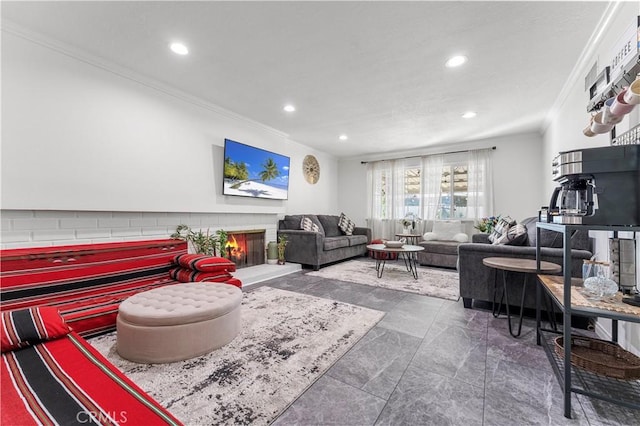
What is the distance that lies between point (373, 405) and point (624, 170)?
65.7 inches

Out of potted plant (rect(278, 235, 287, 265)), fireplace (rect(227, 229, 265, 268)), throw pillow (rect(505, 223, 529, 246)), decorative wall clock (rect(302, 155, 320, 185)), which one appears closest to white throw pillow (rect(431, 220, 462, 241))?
throw pillow (rect(505, 223, 529, 246))

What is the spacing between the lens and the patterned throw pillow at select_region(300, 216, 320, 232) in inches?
195

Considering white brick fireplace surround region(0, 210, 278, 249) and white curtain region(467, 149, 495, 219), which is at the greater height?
white curtain region(467, 149, 495, 219)

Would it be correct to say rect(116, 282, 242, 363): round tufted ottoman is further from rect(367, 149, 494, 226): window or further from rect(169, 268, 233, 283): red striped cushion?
rect(367, 149, 494, 226): window

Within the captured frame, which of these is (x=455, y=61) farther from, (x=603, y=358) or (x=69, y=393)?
(x=69, y=393)

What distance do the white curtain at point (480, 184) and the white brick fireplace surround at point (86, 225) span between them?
16.2 feet

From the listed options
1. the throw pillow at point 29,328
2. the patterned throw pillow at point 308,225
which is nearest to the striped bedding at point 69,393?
the throw pillow at point 29,328

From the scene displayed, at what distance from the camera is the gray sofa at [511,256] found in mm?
2338

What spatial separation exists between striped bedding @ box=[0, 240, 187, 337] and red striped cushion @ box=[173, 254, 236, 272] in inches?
8.6

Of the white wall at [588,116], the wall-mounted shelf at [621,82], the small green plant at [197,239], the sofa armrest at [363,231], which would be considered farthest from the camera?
the sofa armrest at [363,231]

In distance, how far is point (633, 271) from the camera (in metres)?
1.33

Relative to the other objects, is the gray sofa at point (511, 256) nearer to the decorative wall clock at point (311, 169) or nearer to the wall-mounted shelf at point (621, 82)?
the wall-mounted shelf at point (621, 82)

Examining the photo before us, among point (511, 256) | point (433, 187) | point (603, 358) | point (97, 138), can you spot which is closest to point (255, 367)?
point (603, 358)

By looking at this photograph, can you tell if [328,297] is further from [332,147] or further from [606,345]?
[332,147]
